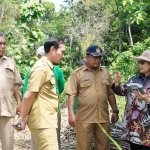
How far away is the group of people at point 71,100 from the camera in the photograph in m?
2.36

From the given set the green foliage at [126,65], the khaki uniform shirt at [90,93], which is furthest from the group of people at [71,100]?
the green foliage at [126,65]

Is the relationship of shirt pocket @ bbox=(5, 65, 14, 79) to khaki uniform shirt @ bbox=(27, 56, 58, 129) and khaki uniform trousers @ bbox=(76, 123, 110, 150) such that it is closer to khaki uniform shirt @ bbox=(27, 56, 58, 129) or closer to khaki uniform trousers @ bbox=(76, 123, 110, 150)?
khaki uniform shirt @ bbox=(27, 56, 58, 129)

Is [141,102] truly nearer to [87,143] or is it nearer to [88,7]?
[87,143]

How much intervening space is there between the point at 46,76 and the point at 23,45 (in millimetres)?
5090

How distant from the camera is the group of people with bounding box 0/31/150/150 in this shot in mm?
2355

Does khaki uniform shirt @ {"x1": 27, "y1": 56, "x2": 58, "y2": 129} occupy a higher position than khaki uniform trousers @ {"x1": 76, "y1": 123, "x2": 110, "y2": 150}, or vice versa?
khaki uniform shirt @ {"x1": 27, "y1": 56, "x2": 58, "y2": 129}

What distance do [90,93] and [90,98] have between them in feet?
0.18

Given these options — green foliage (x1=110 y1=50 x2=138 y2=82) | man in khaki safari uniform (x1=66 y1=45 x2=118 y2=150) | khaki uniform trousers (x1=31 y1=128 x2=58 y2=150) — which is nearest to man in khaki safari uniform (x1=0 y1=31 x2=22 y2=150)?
man in khaki safari uniform (x1=66 y1=45 x2=118 y2=150)

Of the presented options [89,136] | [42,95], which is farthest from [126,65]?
[42,95]

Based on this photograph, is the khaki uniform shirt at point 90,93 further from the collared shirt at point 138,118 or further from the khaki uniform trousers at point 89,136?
the collared shirt at point 138,118

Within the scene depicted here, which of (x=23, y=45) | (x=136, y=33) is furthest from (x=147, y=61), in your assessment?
(x=136, y=33)

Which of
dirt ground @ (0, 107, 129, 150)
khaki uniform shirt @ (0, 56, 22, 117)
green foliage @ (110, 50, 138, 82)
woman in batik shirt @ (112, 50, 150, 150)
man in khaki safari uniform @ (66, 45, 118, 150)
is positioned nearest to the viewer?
woman in batik shirt @ (112, 50, 150, 150)

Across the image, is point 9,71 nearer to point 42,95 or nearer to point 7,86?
point 7,86

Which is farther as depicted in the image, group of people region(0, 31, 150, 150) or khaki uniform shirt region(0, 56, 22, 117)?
khaki uniform shirt region(0, 56, 22, 117)
